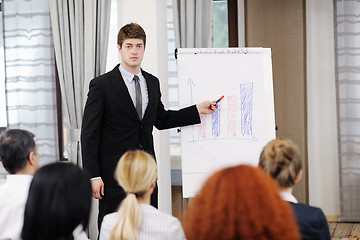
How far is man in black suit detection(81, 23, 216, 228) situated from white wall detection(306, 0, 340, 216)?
2197mm

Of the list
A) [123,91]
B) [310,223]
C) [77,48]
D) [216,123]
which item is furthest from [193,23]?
[310,223]

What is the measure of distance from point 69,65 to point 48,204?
3.01 m

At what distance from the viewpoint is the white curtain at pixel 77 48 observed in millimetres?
4035

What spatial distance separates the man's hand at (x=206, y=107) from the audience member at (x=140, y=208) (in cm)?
137

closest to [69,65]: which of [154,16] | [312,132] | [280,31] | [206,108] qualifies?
[154,16]

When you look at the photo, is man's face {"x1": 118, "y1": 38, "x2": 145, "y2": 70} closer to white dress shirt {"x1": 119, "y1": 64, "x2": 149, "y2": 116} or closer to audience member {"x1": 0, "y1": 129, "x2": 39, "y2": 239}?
white dress shirt {"x1": 119, "y1": 64, "x2": 149, "y2": 116}

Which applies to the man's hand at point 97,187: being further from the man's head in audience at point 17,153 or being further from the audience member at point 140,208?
the audience member at point 140,208

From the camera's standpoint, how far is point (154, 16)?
12.1ft

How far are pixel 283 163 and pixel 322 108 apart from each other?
9.62 feet

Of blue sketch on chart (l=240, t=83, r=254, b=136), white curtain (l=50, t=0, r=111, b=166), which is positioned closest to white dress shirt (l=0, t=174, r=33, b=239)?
blue sketch on chart (l=240, t=83, r=254, b=136)

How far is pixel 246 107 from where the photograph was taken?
3.28 meters

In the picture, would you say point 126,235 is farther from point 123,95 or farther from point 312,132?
point 312,132

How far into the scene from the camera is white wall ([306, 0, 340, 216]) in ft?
14.8

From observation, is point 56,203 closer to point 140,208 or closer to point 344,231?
point 140,208
